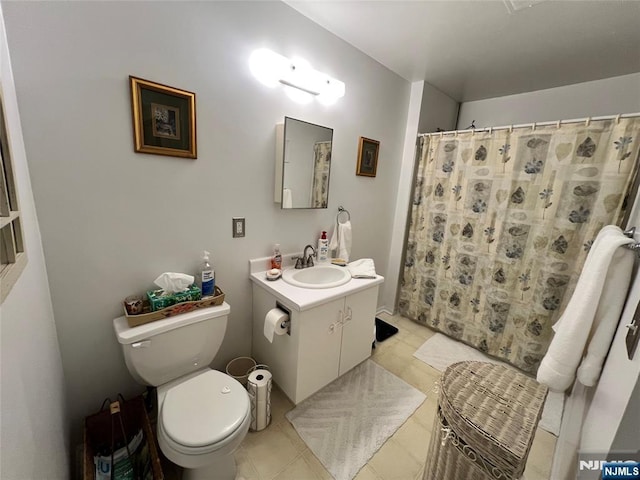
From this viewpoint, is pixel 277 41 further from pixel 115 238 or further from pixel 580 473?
pixel 580 473

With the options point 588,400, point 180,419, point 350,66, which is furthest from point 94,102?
point 588,400

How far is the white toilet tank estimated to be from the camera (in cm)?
107

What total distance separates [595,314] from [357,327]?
44.1 inches

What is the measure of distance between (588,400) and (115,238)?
82.9 inches

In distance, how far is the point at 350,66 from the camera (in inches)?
69.2

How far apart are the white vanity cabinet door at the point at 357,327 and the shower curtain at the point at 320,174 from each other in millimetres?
700

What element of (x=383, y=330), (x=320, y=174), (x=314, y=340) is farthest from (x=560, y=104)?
(x=314, y=340)

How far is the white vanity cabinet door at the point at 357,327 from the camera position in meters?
1.57

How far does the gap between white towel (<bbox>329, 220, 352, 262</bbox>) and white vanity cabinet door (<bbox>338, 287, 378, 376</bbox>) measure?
0.42 metres

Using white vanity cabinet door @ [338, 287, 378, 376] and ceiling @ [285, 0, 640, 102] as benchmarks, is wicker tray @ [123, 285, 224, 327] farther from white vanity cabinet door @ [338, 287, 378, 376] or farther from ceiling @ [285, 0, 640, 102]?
ceiling @ [285, 0, 640, 102]

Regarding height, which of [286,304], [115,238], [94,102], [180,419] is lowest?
[180,419]

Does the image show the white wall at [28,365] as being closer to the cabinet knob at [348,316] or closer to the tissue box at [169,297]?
the tissue box at [169,297]

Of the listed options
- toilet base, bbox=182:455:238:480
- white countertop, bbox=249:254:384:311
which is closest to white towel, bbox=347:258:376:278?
white countertop, bbox=249:254:384:311

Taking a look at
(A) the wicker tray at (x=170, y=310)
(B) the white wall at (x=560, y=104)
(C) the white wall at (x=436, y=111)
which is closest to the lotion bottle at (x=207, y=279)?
(A) the wicker tray at (x=170, y=310)
